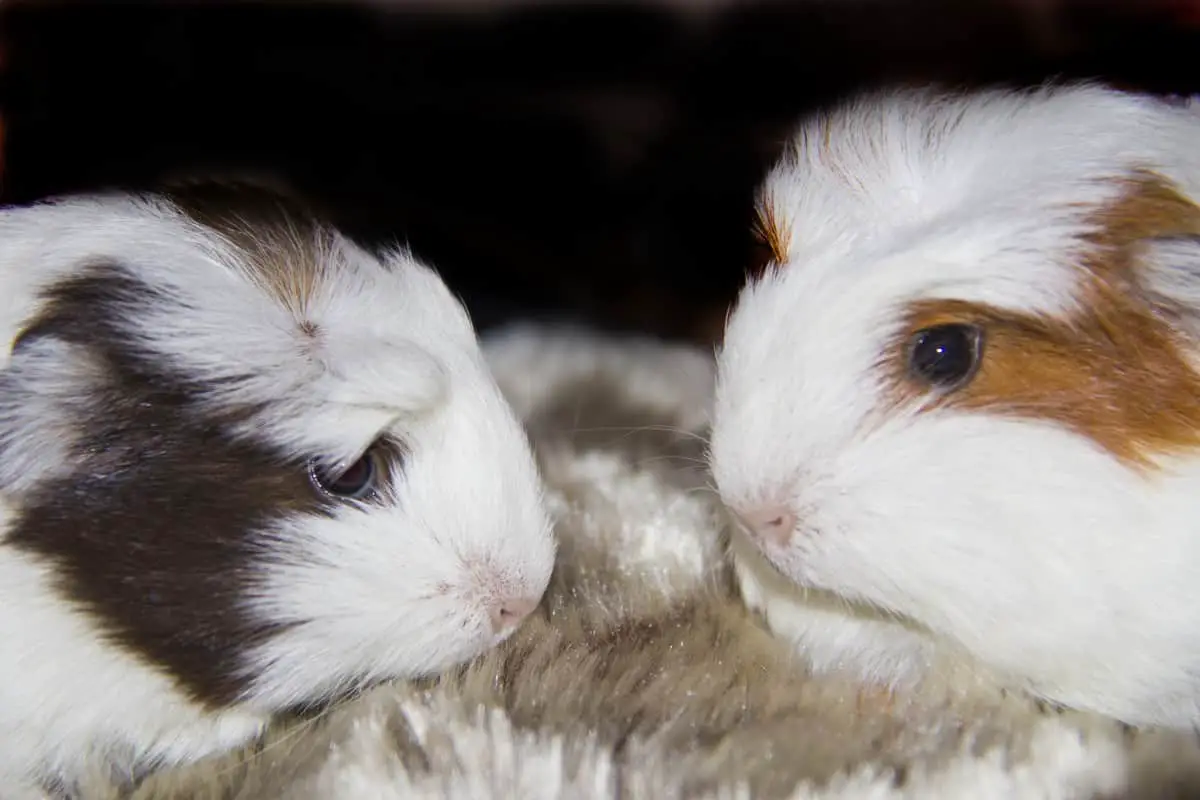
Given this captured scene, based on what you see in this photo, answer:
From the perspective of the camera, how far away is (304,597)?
4.10 feet

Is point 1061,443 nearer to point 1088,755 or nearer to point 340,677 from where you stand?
point 1088,755

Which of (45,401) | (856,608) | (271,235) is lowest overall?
(856,608)

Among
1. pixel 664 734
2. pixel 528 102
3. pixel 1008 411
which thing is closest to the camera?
pixel 1008 411

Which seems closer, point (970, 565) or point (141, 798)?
point (970, 565)

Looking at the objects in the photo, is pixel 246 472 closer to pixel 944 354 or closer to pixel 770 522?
pixel 770 522

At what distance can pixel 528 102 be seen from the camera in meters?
2.31

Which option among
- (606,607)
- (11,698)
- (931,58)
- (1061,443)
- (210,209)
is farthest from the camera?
(931,58)

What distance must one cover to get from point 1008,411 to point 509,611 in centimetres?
57

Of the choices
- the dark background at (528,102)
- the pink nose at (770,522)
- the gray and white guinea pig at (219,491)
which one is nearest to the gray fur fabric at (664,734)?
the gray and white guinea pig at (219,491)

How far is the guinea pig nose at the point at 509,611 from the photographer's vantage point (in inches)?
52.6

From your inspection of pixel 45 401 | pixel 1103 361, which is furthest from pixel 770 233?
pixel 45 401

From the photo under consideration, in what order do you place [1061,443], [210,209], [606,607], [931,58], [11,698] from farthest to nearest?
1. [931,58]
2. [606,607]
3. [210,209]
4. [11,698]
5. [1061,443]

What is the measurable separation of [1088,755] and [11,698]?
1157mm

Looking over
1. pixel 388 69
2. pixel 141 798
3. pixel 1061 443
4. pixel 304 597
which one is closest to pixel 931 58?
pixel 388 69
